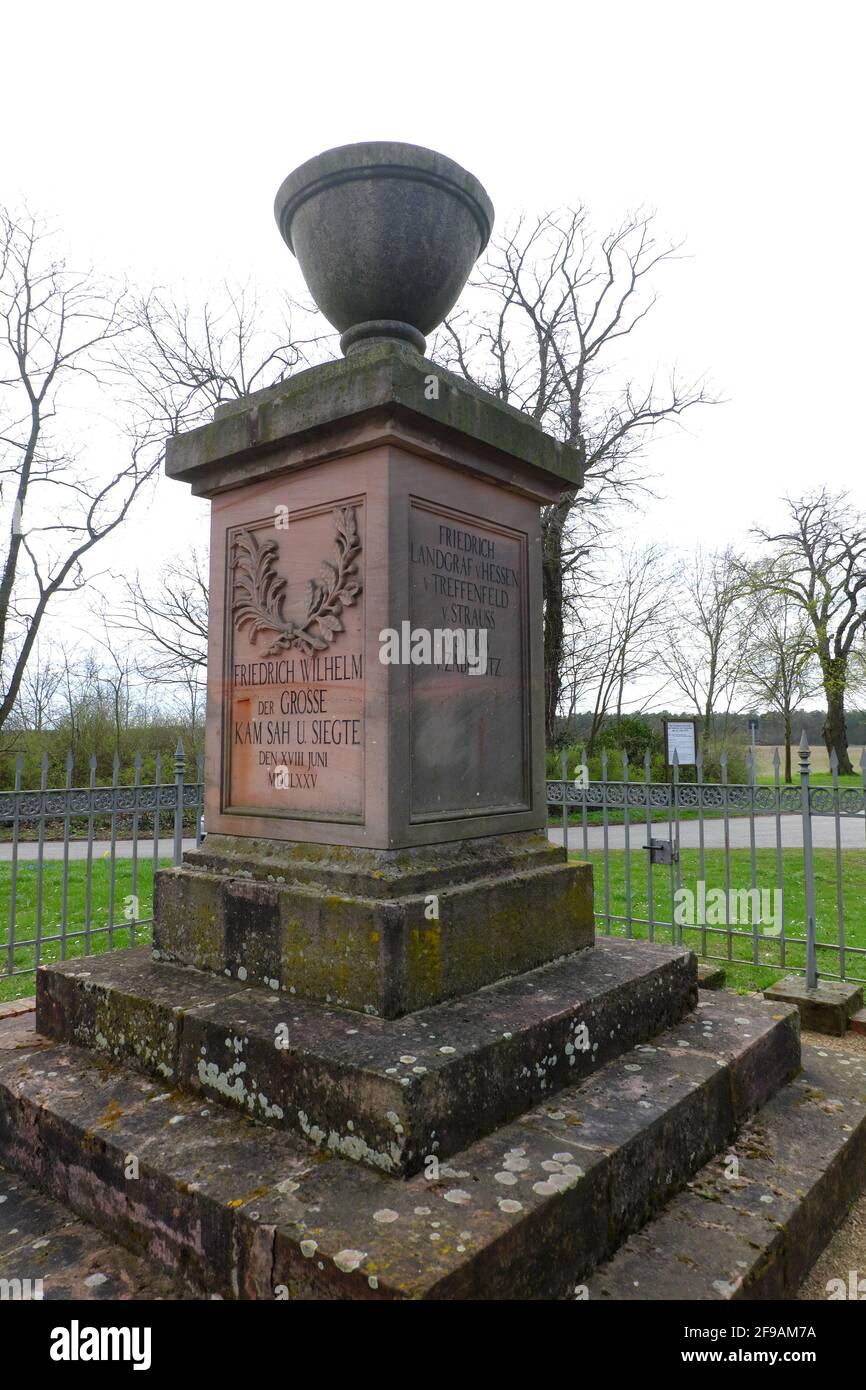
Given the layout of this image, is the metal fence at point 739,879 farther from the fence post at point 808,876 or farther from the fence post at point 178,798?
the fence post at point 178,798

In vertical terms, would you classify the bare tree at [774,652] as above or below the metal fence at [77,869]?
above

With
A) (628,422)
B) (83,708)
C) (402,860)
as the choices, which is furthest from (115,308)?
(402,860)

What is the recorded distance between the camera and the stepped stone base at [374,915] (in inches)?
92.7

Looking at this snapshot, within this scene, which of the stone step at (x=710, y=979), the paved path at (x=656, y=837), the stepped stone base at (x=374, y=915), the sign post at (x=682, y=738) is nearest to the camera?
the stepped stone base at (x=374, y=915)

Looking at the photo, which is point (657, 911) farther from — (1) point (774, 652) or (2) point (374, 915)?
(1) point (774, 652)

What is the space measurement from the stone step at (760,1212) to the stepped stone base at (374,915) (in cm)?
85

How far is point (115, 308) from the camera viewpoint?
1369cm

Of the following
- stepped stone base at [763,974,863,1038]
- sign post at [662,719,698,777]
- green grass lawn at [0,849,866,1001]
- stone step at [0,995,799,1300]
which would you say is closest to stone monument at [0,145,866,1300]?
stone step at [0,995,799,1300]

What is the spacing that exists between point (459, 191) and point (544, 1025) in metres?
2.95

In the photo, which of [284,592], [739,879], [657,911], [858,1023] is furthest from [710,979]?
[739,879]

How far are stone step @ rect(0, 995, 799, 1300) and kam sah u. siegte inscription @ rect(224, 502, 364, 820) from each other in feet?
3.47

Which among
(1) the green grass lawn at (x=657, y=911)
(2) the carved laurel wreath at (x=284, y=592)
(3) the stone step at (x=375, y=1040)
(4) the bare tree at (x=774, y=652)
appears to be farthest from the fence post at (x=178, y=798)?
(4) the bare tree at (x=774, y=652)

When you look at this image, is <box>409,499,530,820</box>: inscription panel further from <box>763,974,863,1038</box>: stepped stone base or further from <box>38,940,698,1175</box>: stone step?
<box>763,974,863,1038</box>: stepped stone base

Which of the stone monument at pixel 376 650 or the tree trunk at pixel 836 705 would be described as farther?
the tree trunk at pixel 836 705
